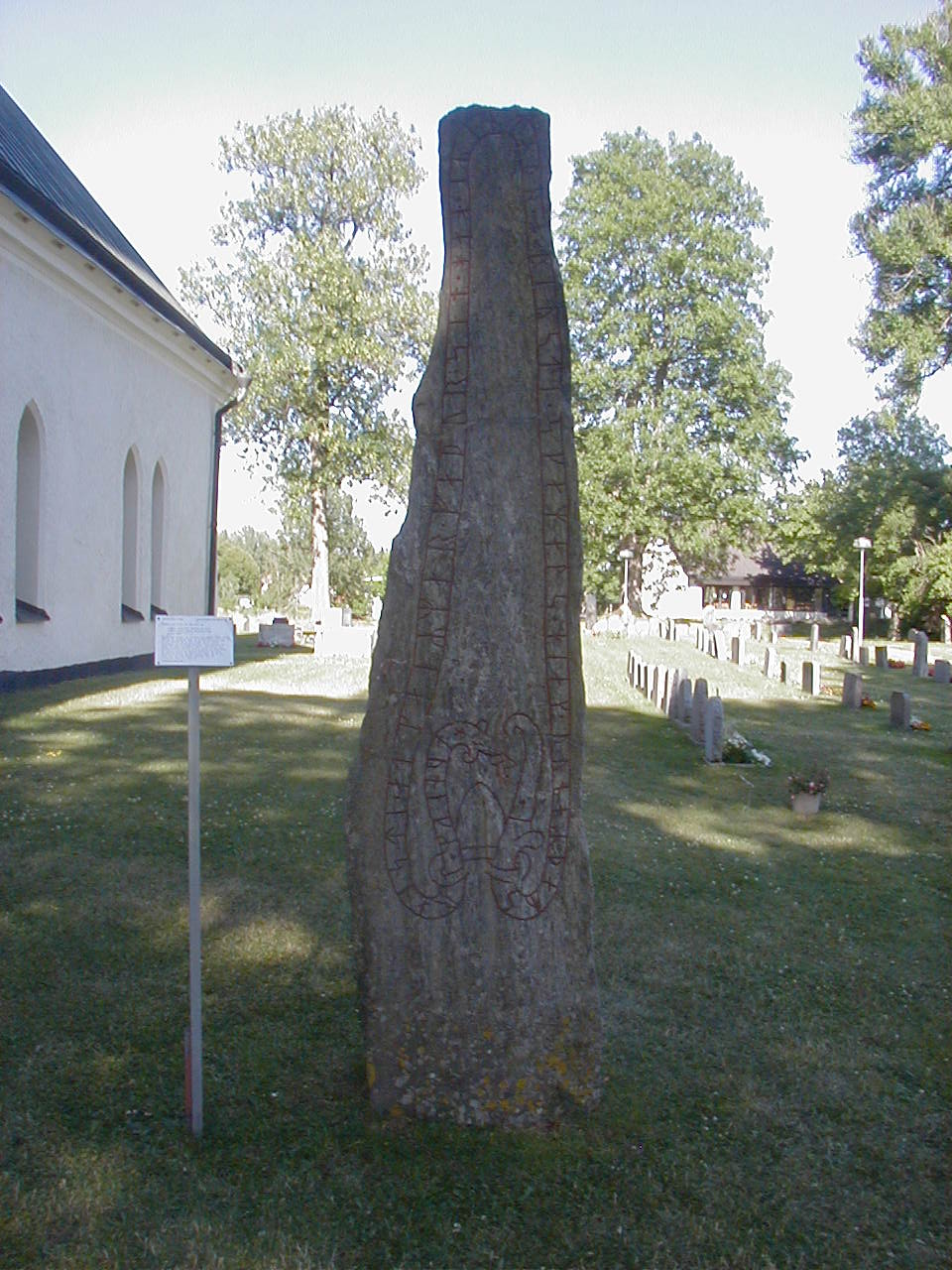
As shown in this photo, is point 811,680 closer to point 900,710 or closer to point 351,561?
point 900,710

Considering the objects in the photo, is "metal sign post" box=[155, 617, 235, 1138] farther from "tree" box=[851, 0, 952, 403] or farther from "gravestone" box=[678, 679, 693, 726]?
"tree" box=[851, 0, 952, 403]

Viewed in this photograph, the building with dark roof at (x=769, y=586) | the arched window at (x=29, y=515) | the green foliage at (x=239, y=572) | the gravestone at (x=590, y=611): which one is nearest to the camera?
the arched window at (x=29, y=515)

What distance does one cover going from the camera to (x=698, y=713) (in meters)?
14.6

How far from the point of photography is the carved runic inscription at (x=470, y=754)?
14.6 ft

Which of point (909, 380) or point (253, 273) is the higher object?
point (253, 273)

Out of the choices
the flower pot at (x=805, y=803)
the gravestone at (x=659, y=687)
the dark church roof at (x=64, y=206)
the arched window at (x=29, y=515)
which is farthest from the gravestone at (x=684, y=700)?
the dark church roof at (x=64, y=206)

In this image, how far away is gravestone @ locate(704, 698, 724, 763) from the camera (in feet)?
43.2

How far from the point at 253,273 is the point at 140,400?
20395 mm

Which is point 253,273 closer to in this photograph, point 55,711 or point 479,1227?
point 55,711

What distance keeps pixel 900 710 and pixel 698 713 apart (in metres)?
3.96

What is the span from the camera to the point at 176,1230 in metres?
3.76

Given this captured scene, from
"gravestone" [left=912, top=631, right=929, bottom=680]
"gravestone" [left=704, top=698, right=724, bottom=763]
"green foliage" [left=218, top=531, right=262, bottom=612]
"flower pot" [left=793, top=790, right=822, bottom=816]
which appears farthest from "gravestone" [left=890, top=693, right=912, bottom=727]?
"green foliage" [left=218, top=531, right=262, bottom=612]

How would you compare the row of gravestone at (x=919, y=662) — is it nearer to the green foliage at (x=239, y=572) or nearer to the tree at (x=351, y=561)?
the tree at (x=351, y=561)

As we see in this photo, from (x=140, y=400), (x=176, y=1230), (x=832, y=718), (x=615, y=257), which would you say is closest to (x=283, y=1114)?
(x=176, y=1230)
